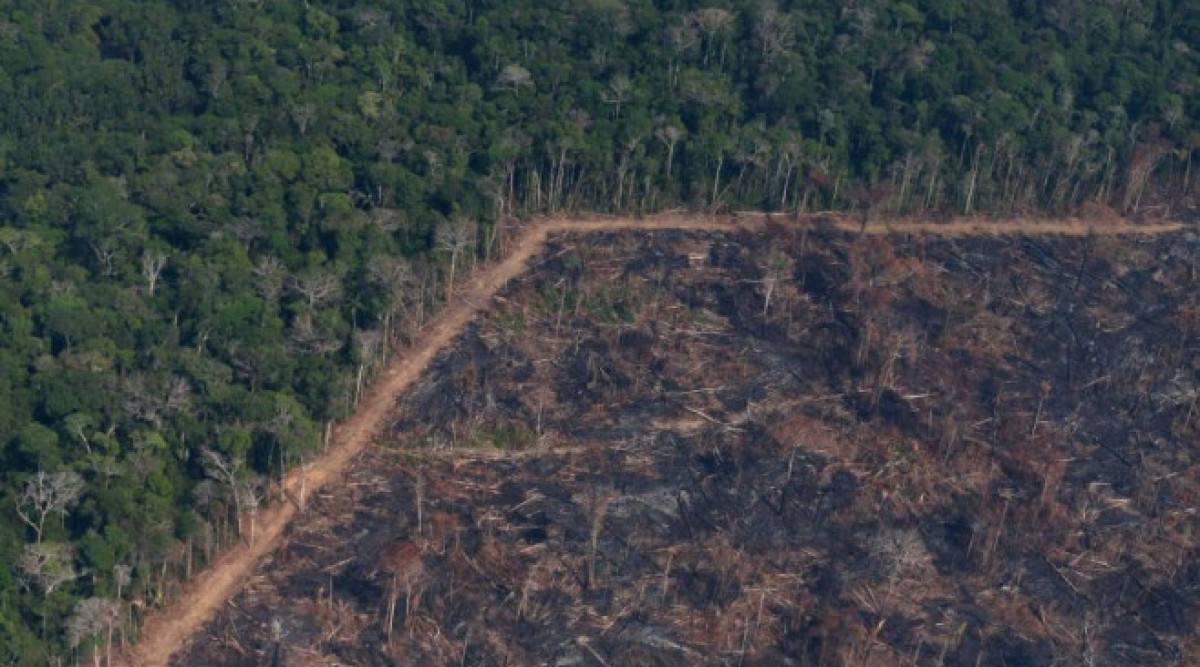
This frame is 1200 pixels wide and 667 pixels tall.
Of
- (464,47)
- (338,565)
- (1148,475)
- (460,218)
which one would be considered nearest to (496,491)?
(338,565)

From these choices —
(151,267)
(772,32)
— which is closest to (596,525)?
(151,267)

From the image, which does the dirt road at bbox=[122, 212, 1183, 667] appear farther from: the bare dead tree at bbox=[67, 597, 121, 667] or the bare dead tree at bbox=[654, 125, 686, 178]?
the bare dead tree at bbox=[654, 125, 686, 178]

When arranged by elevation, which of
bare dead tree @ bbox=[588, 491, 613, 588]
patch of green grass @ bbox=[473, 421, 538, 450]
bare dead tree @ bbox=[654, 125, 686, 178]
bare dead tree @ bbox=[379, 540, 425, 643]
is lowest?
bare dead tree @ bbox=[379, 540, 425, 643]

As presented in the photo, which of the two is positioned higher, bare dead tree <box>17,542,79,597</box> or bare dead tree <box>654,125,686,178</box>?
bare dead tree <box>654,125,686,178</box>

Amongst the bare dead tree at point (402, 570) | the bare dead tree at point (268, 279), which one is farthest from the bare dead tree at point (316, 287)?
the bare dead tree at point (402, 570)

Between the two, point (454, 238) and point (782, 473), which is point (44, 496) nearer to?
point (454, 238)

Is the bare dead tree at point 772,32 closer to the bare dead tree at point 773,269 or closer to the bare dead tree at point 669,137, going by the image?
the bare dead tree at point 669,137

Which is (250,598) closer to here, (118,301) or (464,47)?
(118,301)

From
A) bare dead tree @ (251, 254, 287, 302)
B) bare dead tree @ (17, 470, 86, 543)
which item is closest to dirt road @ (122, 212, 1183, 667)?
bare dead tree @ (17, 470, 86, 543)
